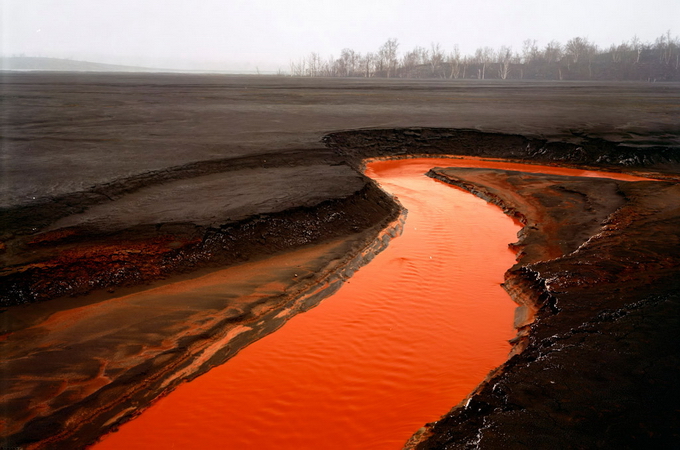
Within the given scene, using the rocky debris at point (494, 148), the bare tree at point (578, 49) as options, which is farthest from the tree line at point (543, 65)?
the rocky debris at point (494, 148)

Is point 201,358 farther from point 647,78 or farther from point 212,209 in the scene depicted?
point 647,78

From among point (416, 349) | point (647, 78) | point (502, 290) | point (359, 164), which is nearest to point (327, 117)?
point (359, 164)

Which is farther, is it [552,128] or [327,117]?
[327,117]

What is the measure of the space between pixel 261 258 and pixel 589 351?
4.23m

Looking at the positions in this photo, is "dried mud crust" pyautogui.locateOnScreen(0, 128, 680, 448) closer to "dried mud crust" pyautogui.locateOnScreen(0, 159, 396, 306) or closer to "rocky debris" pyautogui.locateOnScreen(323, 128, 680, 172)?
"dried mud crust" pyautogui.locateOnScreen(0, 159, 396, 306)

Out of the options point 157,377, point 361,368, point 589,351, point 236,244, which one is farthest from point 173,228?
point 589,351

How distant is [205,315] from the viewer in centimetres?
490

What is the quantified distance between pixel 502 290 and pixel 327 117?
13.0 meters

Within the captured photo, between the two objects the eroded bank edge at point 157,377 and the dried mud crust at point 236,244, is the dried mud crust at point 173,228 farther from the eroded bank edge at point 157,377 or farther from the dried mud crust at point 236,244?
the eroded bank edge at point 157,377

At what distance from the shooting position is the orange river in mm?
3436

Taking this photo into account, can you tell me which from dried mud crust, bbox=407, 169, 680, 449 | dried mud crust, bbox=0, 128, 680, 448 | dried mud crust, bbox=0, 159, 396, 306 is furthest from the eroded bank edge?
dried mud crust, bbox=407, 169, 680, 449

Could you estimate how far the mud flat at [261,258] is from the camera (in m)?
3.29

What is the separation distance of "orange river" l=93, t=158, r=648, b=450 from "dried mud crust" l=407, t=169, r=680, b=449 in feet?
1.24

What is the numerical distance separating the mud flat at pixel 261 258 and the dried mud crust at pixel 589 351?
0.06ft
